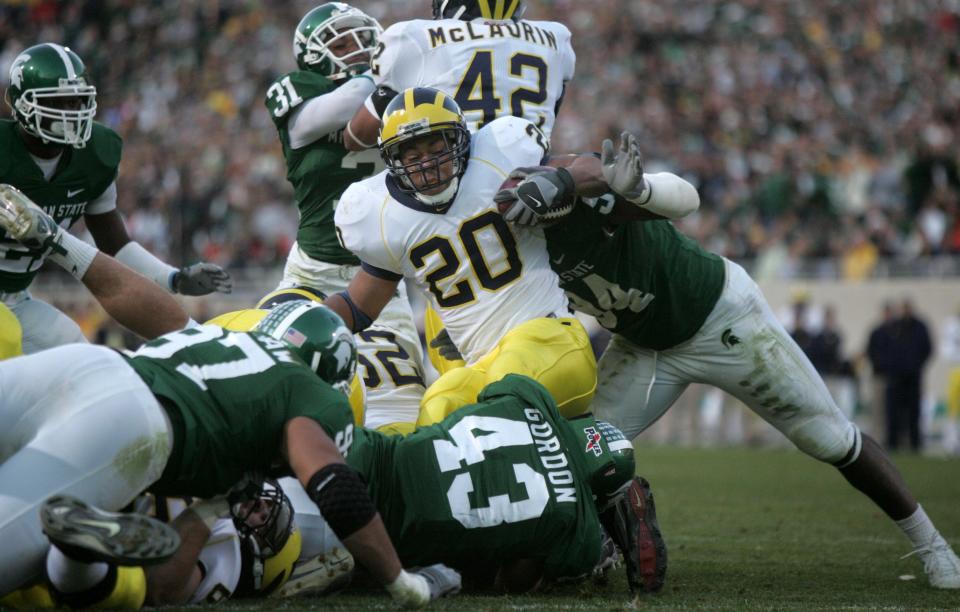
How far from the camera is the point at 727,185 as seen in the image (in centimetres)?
1546

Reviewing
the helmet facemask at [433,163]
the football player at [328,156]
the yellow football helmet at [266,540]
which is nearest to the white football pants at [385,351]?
the football player at [328,156]

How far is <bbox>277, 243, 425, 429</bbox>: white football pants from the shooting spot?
584 centimetres

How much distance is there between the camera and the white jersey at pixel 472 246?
4.86 m

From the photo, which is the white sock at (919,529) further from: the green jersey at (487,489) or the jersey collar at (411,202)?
the jersey collar at (411,202)

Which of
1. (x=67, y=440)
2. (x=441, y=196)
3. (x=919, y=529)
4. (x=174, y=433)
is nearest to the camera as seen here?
(x=67, y=440)

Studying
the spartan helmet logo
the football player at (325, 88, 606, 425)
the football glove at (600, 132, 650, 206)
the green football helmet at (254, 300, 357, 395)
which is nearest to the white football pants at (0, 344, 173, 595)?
the green football helmet at (254, 300, 357, 395)

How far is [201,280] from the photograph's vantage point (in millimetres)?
5688

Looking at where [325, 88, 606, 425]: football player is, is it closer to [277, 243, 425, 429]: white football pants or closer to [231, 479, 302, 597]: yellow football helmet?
[231, 479, 302, 597]: yellow football helmet

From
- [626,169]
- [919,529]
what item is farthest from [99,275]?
[919,529]

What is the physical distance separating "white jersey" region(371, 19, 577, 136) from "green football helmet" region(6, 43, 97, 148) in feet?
4.11

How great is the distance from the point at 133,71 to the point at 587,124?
7081 mm

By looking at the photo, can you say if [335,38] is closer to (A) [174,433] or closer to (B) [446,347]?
(B) [446,347]

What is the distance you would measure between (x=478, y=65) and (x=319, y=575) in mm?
2319

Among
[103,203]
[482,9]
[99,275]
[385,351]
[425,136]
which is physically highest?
[482,9]
